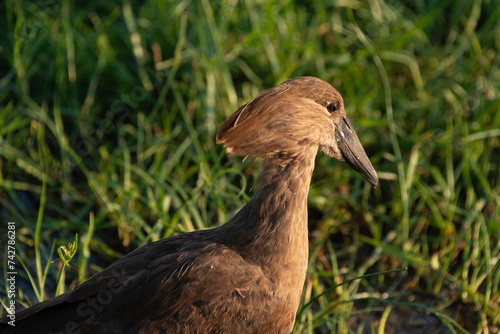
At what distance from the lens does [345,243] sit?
399 cm

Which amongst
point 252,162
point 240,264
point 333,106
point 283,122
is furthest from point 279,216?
point 252,162

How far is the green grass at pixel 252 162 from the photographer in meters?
3.68

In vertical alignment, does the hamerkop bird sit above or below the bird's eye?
below

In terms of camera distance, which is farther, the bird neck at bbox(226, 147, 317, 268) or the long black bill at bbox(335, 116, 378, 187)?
the long black bill at bbox(335, 116, 378, 187)

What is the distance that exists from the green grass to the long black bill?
0.68 m

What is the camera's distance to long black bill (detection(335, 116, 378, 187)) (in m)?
2.94

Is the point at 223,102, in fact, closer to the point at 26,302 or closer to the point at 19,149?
the point at 19,149

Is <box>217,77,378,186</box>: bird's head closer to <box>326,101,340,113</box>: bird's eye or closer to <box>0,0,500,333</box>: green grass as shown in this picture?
<box>326,101,340,113</box>: bird's eye

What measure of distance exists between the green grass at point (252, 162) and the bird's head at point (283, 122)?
0.82 metres

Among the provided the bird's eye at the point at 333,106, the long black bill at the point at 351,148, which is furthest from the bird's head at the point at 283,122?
the long black bill at the point at 351,148

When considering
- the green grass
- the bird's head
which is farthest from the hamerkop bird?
the green grass

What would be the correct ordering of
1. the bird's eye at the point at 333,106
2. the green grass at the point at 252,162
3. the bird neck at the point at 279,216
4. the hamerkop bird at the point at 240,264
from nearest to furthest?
1. the hamerkop bird at the point at 240,264
2. the bird neck at the point at 279,216
3. the bird's eye at the point at 333,106
4. the green grass at the point at 252,162

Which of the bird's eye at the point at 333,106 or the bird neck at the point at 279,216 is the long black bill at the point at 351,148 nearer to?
the bird's eye at the point at 333,106

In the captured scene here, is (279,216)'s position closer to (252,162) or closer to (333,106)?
(333,106)
